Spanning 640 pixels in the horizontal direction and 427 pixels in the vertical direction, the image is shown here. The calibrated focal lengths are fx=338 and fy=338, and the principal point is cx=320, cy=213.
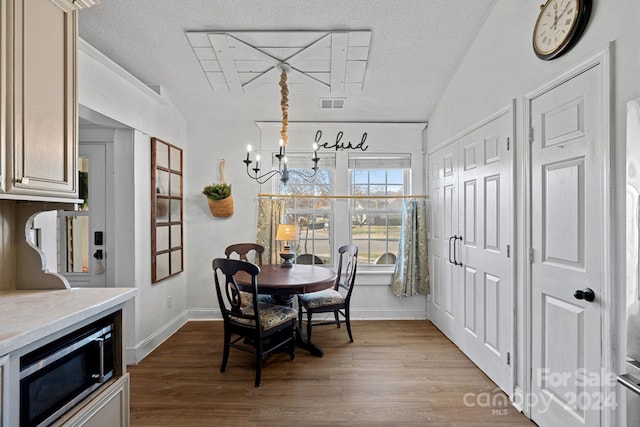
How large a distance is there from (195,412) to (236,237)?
2.10 meters

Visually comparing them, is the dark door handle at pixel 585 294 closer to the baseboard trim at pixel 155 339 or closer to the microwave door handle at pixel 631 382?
the microwave door handle at pixel 631 382

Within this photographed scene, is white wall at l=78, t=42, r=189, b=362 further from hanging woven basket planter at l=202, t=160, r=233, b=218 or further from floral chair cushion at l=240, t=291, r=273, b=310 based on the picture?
floral chair cushion at l=240, t=291, r=273, b=310

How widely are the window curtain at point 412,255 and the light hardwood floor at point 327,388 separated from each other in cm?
66

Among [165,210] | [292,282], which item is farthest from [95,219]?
[292,282]

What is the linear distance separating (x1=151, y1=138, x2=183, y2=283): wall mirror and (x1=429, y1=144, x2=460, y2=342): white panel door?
2.90 meters

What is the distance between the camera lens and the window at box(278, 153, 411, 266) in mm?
4121

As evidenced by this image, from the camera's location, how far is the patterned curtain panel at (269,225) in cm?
396

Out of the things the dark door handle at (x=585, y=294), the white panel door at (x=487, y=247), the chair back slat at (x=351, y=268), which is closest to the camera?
the dark door handle at (x=585, y=294)

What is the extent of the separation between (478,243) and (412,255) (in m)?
1.19

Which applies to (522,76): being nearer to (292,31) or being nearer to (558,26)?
(558,26)

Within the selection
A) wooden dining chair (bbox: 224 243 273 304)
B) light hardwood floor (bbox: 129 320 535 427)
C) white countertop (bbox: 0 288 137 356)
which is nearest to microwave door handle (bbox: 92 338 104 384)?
white countertop (bbox: 0 288 137 356)

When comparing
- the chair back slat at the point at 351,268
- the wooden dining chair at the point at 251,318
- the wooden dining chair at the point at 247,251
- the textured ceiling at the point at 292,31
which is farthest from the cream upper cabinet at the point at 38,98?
the chair back slat at the point at 351,268

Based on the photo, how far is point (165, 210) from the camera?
3514 millimetres

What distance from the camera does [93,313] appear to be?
139 centimetres
